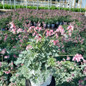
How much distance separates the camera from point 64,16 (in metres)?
5.73

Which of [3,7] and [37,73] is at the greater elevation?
[3,7]

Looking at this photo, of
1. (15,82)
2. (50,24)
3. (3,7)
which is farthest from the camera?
(3,7)

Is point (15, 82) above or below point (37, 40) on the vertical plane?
below

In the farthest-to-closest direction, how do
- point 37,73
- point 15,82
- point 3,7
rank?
point 3,7
point 15,82
point 37,73

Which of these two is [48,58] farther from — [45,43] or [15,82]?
[15,82]

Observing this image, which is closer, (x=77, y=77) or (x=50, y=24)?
(x=77, y=77)

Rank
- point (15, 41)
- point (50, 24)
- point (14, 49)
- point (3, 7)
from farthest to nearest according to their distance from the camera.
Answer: point (3, 7) → point (50, 24) → point (15, 41) → point (14, 49)

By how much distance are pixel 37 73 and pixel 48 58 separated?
25cm

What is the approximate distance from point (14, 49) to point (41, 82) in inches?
51.8

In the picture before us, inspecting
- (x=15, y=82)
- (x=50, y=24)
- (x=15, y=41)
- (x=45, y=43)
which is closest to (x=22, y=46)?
(x=15, y=41)

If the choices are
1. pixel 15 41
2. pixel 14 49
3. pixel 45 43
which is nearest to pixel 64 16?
pixel 15 41

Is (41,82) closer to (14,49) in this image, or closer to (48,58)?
(48,58)

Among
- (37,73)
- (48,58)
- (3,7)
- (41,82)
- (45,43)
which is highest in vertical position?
(3,7)

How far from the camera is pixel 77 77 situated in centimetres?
262
